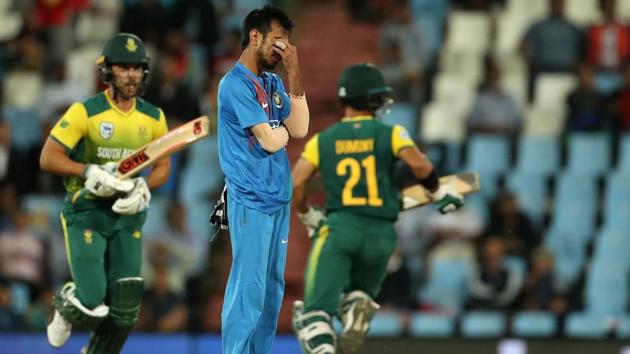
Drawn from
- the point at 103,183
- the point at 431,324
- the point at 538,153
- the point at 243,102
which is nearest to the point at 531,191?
the point at 538,153

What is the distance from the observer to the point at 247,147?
6.95 metres

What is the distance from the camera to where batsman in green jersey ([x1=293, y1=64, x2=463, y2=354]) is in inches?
321

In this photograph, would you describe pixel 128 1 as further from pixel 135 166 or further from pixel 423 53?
pixel 135 166

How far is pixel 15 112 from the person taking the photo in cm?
1309

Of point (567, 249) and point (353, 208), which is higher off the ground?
point (353, 208)

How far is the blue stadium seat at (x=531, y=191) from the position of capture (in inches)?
483

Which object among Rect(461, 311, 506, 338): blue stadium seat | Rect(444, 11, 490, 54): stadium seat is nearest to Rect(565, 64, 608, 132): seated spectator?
Rect(444, 11, 490, 54): stadium seat

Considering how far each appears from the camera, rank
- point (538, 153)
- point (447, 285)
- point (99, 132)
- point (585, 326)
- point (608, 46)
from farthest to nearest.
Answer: point (608, 46)
point (538, 153)
point (447, 285)
point (585, 326)
point (99, 132)

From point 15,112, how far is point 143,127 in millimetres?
5255

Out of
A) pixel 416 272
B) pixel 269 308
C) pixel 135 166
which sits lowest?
pixel 416 272

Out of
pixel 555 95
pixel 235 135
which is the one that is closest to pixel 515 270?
pixel 555 95

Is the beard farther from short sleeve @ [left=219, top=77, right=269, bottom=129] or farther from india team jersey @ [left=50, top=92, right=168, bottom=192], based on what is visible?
short sleeve @ [left=219, top=77, right=269, bottom=129]

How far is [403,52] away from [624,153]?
7.33 feet

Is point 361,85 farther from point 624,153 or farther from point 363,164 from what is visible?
point 624,153
